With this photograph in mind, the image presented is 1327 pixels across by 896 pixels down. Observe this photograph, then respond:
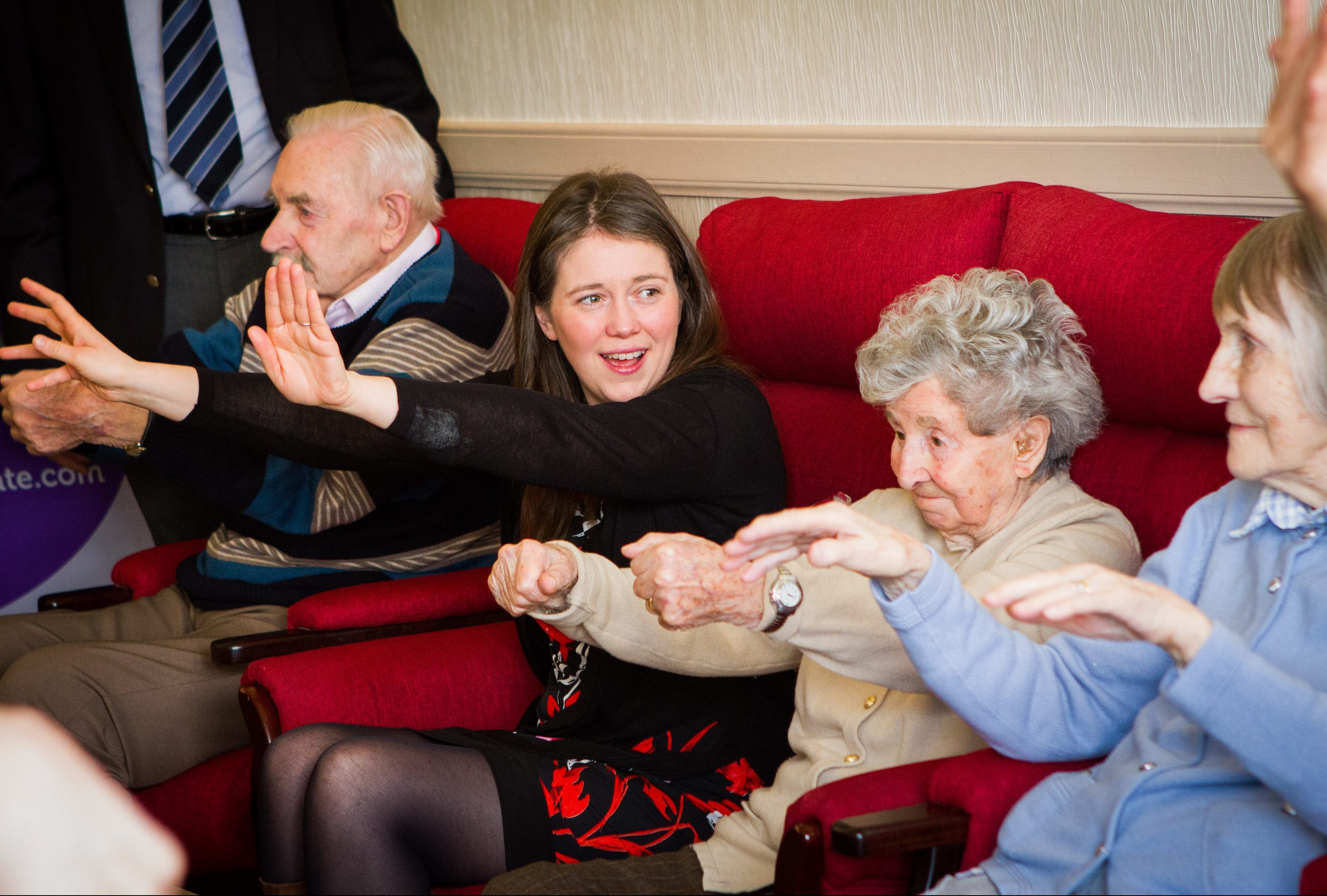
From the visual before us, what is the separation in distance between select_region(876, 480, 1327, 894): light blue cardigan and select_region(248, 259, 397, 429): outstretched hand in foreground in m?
0.69

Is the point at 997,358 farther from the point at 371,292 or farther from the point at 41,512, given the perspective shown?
the point at 41,512

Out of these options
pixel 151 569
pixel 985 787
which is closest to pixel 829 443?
pixel 985 787

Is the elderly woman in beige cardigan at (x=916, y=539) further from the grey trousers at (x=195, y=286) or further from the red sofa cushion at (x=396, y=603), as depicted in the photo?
A: the grey trousers at (x=195, y=286)

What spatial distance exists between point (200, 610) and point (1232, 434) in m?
2.02

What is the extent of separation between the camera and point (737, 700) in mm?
1748

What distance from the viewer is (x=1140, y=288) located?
1.51 m

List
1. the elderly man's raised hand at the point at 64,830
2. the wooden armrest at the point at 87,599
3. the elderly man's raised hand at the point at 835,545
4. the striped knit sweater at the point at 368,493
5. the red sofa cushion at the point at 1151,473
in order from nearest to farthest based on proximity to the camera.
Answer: the elderly man's raised hand at the point at 64,830 < the elderly man's raised hand at the point at 835,545 < the red sofa cushion at the point at 1151,473 < the striped knit sweater at the point at 368,493 < the wooden armrest at the point at 87,599

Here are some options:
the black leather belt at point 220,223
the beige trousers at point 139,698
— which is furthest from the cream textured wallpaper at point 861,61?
the beige trousers at point 139,698

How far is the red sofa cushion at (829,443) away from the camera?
1.88m

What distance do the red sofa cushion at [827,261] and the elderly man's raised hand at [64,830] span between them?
1.33 meters

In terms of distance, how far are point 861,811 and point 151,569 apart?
1.91 metres

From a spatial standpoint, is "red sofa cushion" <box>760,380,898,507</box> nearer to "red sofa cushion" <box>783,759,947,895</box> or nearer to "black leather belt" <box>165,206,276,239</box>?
"red sofa cushion" <box>783,759,947,895</box>

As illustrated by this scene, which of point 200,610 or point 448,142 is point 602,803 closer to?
point 200,610

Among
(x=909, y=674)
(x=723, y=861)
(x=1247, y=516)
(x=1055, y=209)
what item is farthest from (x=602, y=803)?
(x=1055, y=209)
